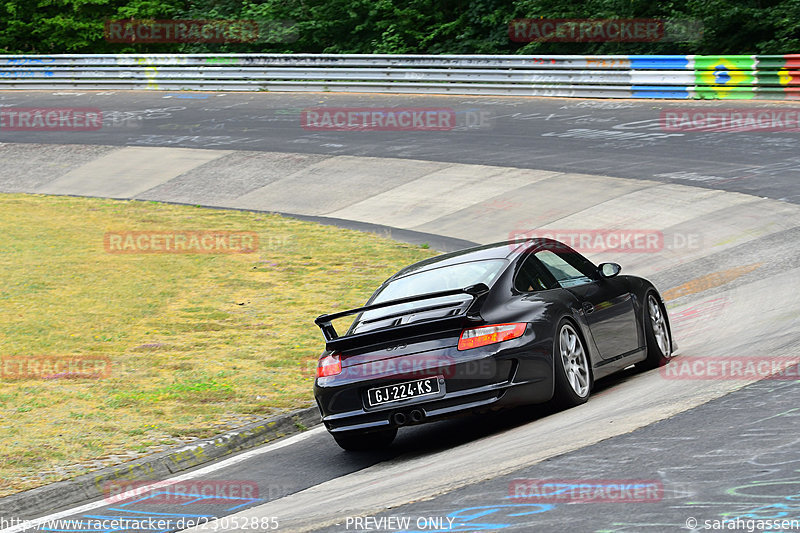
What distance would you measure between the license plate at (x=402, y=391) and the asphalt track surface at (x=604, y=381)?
1.45 feet

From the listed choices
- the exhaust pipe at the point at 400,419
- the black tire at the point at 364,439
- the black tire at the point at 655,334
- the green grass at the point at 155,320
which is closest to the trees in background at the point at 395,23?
the green grass at the point at 155,320

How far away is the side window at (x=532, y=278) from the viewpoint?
338 inches

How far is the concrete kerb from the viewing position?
7.31m

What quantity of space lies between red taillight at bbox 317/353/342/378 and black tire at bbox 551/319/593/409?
1.59 meters

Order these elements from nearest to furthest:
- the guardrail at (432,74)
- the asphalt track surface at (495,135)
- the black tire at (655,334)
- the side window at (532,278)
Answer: the side window at (532,278)
the black tire at (655,334)
the asphalt track surface at (495,135)
the guardrail at (432,74)

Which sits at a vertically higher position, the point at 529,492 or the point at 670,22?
the point at 670,22

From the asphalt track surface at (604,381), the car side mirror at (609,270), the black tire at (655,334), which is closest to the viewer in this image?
the asphalt track surface at (604,381)

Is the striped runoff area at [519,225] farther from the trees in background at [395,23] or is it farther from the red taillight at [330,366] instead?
the trees in background at [395,23]

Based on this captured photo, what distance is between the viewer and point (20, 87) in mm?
40344

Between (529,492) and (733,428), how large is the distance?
156 centimetres

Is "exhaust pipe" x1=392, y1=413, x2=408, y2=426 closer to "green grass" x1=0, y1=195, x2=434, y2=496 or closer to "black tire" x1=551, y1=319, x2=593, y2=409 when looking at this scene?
"black tire" x1=551, y1=319, x2=593, y2=409

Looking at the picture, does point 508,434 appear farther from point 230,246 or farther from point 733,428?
point 230,246

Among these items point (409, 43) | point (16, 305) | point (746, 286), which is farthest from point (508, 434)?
point (409, 43)

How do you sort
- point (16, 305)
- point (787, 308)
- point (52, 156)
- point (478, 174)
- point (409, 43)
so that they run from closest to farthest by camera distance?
1. point (787, 308)
2. point (16, 305)
3. point (478, 174)
4. point (52, 156)
5. point (409, 43)
